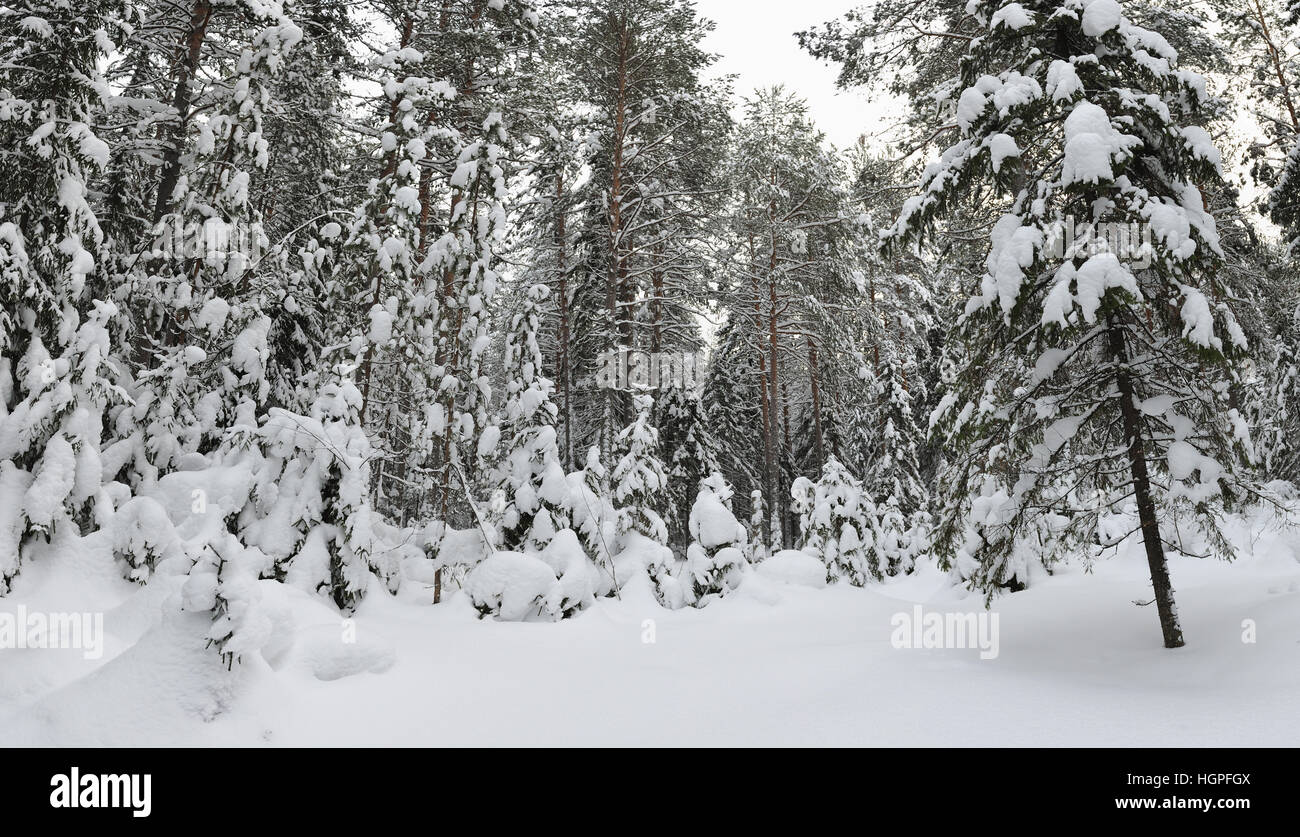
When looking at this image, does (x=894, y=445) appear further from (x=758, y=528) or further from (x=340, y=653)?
(x=340, y=653)

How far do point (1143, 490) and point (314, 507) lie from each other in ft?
28.6

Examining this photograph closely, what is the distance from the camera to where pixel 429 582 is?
10250mm

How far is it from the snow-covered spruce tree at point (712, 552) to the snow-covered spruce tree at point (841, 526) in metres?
4.20

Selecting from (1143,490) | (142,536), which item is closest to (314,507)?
(142,536)

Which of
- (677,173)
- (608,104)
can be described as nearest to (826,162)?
(677,173)

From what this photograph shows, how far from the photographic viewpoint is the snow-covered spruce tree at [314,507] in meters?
7.71

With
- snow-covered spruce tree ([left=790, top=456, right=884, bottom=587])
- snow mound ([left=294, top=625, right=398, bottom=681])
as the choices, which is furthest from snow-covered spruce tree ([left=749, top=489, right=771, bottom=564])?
snow mound ([left=294, top=625, right=398, bottom=681])

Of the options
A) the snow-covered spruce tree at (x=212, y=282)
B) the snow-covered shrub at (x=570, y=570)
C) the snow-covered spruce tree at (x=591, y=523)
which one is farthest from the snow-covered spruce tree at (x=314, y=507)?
the snow-covered spruce tree at (x=591, y=523)

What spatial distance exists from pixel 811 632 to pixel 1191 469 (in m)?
4.39

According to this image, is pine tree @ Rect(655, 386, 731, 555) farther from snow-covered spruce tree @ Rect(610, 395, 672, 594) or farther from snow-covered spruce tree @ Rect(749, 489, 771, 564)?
snow-covered spruce tree @ Rect(610, 395, 672, 594)

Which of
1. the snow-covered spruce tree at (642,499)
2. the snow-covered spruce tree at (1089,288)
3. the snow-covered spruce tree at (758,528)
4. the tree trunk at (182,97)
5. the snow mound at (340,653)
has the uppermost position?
the tree trunk at (182,97)

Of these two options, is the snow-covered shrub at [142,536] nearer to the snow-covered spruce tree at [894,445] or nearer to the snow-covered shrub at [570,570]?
the snow-covered shrub at [570,570]

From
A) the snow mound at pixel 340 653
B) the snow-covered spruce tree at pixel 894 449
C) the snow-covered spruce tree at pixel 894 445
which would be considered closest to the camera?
the snow mound at pixel 340 653

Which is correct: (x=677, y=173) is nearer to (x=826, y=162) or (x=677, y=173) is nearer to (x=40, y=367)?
(x=826, y=162)
